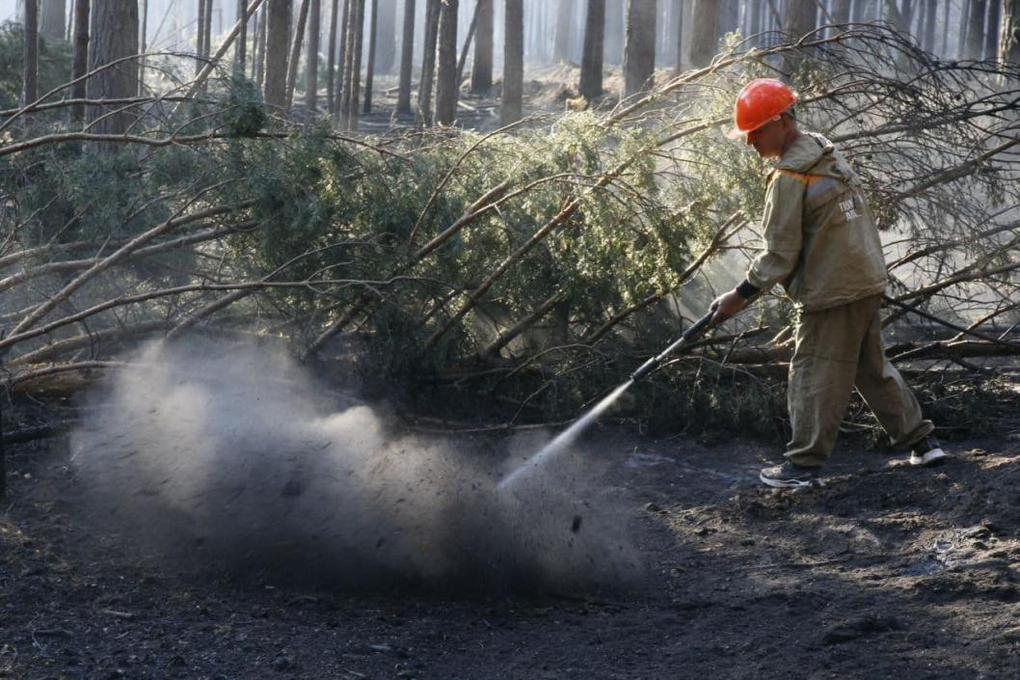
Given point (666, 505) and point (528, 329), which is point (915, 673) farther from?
point (528, 329)

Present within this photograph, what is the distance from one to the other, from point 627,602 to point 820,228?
1.92m

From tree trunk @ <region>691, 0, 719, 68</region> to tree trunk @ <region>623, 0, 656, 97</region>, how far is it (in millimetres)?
621

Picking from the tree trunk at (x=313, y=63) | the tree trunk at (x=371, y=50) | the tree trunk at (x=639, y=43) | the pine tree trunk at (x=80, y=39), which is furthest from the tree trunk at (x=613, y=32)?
the pine tree trunk at (x=80, y=39)

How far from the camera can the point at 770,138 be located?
4988 millimetres

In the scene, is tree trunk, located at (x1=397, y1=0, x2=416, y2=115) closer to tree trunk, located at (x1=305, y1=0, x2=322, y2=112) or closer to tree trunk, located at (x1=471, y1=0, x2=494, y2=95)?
tree trunk, located at (x1=305, y1=0, x2=322, y2=112)

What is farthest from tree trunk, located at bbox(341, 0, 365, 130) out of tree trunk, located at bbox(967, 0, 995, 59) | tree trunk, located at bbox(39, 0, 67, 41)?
tree trunk, located at bbox(967, 0, 995, 59)

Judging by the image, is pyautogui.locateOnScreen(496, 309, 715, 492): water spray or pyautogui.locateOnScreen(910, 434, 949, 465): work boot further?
pyautogui.locateOnScreen(910, 434, 949, 465): work boot

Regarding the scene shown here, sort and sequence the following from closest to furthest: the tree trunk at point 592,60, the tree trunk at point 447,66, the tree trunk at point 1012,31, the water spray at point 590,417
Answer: the water spray at point 590,417 < the tree trunk at point 1012,31 < the tree trunk at point 447,66 < the tree trunk at point 592,60

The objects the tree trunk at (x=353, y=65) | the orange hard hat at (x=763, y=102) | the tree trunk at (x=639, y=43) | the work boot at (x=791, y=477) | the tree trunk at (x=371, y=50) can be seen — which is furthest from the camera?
the tree trunk at (x=371, y=50)

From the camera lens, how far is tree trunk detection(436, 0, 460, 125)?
1470 cm

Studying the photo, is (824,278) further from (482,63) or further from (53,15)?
(482,63)

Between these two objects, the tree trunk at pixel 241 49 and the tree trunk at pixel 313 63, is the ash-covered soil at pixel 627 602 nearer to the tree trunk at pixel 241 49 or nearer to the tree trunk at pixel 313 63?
the tree trunk at pixel 241 49

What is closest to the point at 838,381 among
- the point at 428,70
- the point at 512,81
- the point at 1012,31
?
the point at 1012,31

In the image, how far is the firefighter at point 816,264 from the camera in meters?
4.94
